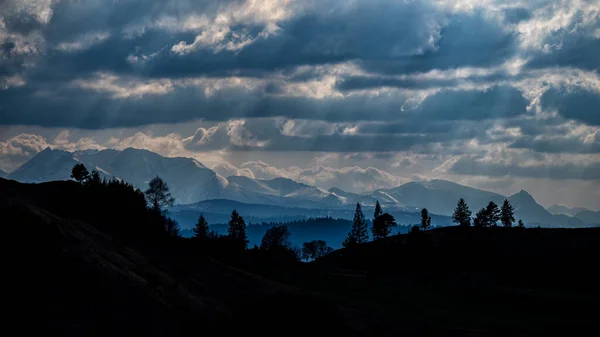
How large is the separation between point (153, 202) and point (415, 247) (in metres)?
66.5

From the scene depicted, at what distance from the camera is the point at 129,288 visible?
189ft

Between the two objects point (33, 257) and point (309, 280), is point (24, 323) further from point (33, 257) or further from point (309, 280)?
point (309, 280)

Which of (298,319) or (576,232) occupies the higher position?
(576,232)

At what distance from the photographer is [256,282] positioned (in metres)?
95.4

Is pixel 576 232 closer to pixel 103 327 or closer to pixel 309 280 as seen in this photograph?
pixel 309 280

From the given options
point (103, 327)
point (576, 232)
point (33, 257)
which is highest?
point (576, 232)

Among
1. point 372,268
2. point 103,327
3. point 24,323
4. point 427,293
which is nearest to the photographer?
point 24,323

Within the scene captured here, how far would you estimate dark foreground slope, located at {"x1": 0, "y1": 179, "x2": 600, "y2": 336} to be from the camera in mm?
53594

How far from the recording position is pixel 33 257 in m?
54.7

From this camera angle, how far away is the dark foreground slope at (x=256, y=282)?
176 ft

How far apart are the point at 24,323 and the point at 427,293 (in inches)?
3415

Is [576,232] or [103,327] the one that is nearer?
[103,327]

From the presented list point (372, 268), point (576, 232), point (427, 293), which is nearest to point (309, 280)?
point (427, 293)

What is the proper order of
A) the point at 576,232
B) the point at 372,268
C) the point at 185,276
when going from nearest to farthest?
the point at 185,276 < the point at 372,268 < the point at 576,232
